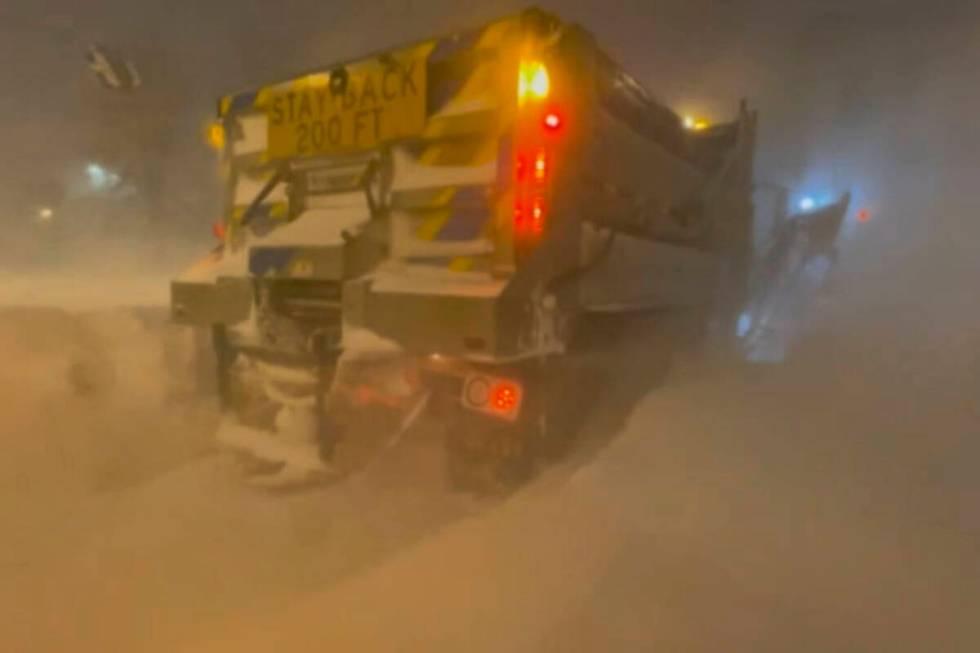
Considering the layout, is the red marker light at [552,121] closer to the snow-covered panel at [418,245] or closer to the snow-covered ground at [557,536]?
the snow-covered panel at [418,245]

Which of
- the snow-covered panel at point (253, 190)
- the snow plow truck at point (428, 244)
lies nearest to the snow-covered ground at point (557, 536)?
the snow plow truck at point (428, 244)

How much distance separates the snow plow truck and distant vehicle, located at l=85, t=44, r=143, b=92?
6753mm

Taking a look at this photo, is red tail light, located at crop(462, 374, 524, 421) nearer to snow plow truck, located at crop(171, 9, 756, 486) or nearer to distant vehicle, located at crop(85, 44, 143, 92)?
snow plow truck, located at crop(171, 9, 756, 486)

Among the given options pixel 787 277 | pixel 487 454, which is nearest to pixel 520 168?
pixel 487 454

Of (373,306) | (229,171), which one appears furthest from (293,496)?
(229,171)

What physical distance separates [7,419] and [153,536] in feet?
6.88

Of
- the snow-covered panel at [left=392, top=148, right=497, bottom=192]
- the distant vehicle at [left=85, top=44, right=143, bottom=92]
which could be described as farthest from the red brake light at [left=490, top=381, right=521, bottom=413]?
the distant vehicle at [left=85, top=44, right=143, bottom=92]

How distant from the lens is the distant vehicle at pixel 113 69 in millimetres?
10188

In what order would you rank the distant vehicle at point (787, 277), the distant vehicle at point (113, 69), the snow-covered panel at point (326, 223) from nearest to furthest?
1. the snow-covered panel at point (326, 223)
2. the distant vehicle at point (787, 277)
3. the distant vehicle at point (113, 69)

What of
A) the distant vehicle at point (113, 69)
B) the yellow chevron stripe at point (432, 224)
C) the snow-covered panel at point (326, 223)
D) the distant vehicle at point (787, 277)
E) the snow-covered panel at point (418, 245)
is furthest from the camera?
the distant vehicle at point (113, 69)

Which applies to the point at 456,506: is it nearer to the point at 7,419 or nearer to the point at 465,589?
the point at 465,589

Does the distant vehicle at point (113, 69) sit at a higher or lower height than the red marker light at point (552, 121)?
higher

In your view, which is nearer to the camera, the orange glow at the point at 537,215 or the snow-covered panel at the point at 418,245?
the orange glow at the point at 537,215

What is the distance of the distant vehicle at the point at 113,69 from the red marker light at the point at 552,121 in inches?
348
